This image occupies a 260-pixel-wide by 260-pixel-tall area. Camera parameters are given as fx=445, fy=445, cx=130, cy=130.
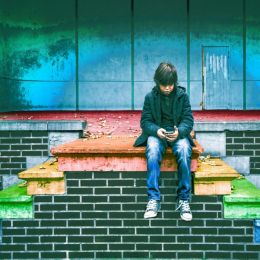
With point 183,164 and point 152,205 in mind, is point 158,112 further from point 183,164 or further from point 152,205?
point 152,205

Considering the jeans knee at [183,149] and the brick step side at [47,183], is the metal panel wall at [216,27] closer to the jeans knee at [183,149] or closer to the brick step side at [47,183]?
the jeans knee at [183,149]

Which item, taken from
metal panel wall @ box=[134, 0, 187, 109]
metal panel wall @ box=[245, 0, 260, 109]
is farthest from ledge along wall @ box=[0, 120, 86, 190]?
metal panel wall @ box=[245, 0, 260, 109]

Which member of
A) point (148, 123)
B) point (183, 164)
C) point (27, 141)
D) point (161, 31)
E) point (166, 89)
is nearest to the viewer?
point (183, 164)

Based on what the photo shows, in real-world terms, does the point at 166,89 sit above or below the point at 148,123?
above

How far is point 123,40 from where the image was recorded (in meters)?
12.2

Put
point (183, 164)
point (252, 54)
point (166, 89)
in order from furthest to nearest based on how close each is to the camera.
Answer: point (252, 54)
point (166, 89)
point (183, 164)

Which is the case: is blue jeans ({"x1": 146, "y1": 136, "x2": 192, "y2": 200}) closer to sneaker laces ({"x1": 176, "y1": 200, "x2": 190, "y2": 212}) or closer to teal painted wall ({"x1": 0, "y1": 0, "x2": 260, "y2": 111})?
sneaker laces ({"x1": 176, "y1": 200, "x2": 190, "y2": 212})

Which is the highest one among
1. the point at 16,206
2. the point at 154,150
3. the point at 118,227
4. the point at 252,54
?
the point at 252,54

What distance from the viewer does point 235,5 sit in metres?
12.1

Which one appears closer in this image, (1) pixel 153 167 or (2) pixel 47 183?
(1) pixel 153 167

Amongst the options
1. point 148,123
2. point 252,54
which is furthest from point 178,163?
point 252,54

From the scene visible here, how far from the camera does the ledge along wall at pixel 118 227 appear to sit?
4.65m

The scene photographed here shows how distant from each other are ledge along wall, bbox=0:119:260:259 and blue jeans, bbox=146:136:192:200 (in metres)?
0.19

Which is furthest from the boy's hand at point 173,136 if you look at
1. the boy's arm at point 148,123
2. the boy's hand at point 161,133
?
the boy's arm at point 148,123
